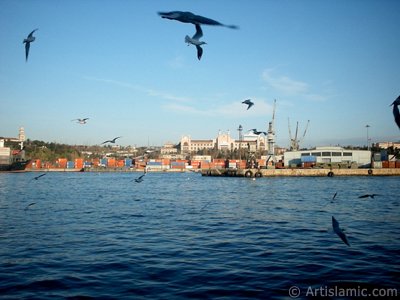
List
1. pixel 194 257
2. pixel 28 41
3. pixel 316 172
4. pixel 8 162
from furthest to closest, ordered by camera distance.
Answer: pixel 8 162 → pixel 316 172 → pixel 194 257 → pixel 28 41

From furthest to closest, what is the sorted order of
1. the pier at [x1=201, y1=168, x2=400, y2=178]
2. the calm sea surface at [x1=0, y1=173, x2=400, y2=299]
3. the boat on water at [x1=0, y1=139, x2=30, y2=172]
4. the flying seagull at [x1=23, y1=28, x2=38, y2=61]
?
the boat on water at [x1=0, y1=139, x2=30, y2=172], the pier at [x1=201, y1=168, x2=400, y2=178], the calm sea surface at [x1=0, y1=173, x2=400, y2=299], the flying seagull at [x1=23, y1=28, x2=38, y2=61]

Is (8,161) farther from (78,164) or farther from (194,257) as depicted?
(194,257)

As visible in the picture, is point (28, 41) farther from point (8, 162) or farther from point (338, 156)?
point (8, 162)

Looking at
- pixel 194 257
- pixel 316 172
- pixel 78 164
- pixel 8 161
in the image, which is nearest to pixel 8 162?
pixel 8 161

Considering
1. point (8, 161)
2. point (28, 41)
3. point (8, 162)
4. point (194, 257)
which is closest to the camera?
point (28, 41)

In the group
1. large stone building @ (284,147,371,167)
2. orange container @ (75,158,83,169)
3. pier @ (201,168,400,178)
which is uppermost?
large stone building @ (284,147,371,167)

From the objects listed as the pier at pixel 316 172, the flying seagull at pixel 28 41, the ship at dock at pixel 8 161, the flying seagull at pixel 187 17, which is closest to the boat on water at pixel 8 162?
the ship at dock at pixel 8 161

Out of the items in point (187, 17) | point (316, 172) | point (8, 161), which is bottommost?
point (316, 172)

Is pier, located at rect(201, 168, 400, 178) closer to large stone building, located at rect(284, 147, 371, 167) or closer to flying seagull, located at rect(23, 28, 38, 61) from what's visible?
large stone building, located at rect(284, 147, 371, 167)

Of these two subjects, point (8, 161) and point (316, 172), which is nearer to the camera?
point (316, 172)

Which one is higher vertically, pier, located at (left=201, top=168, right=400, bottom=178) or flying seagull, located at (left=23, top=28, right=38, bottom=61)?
flying seagull, located at (left=23, top=28, right=38, bottom=61)

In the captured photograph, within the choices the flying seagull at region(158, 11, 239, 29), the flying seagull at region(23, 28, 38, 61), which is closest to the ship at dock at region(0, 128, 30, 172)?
the flying seagull at region(23, 28, 38, 61)

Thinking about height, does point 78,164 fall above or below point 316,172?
above

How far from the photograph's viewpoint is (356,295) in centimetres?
824
